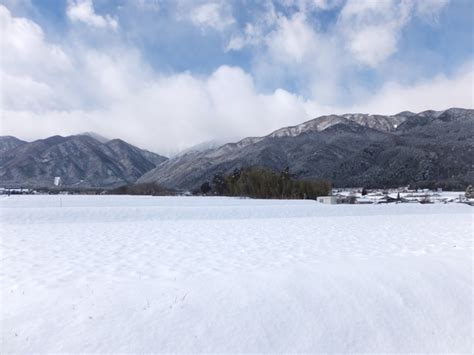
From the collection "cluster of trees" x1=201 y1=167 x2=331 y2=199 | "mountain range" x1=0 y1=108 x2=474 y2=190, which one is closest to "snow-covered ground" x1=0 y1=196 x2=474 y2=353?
"cluster of trees" x1=201 y1=167 x2=331 y2=199

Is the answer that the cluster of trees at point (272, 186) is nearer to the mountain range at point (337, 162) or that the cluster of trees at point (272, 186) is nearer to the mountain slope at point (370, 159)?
the mountain range at point (337, 162)

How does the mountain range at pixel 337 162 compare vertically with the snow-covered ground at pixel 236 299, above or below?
above

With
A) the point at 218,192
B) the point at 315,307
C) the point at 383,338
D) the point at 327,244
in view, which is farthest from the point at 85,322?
the point at 218,192

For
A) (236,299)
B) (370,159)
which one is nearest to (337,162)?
(370,159)

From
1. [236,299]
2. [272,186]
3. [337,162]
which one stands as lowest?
[236,299]

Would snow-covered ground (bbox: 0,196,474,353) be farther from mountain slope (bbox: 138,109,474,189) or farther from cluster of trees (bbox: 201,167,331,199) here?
mountain slope (bbox: 138,109,474,189)

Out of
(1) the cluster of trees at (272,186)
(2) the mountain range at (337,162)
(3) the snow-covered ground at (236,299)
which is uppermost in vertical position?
(2) the mountain range at (337,162)

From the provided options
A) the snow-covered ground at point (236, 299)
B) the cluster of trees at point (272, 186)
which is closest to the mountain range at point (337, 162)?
the cluster of trees at point (272, 186)

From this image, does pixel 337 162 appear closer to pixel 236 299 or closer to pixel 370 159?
pixel 370 159

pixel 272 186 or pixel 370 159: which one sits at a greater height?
pixel 370 159

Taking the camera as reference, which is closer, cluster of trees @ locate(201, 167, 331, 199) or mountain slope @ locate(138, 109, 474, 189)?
cluster of trees @ locate(201, 167, 331, 199)

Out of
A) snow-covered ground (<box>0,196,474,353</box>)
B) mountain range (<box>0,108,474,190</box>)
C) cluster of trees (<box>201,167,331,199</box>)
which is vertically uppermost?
mountain range (<box>0,108,474,190</box>)

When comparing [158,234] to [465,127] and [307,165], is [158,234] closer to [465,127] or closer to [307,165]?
[307,165]
